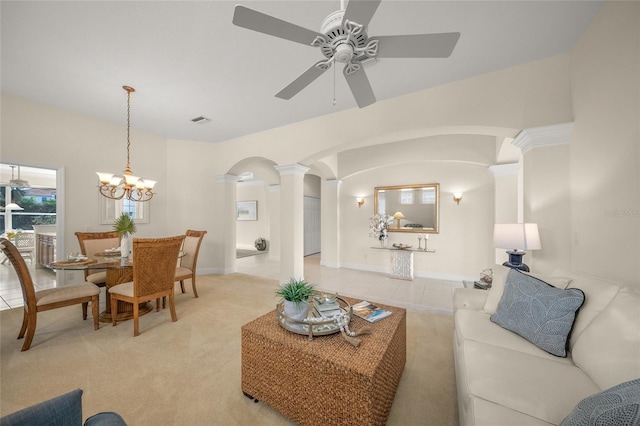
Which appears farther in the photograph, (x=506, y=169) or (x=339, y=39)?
(x=506, y=169)

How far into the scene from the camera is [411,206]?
16.6 ft

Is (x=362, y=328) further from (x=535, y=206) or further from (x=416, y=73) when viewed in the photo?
(x=416, y=73)

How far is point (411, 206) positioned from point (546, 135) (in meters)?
2.79

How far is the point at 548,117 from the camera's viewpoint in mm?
2367

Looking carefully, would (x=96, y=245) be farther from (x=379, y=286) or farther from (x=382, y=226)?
(x=382, y=226)

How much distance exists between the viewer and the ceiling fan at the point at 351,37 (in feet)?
3.98

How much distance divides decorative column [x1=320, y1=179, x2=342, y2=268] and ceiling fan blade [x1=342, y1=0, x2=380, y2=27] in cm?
454

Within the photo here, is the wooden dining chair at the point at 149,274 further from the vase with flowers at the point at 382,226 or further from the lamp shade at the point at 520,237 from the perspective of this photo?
the vase with flowers at the point at 382,226

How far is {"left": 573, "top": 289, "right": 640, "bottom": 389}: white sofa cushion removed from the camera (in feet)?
3.43

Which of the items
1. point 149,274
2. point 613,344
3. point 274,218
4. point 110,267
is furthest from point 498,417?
point 274,218

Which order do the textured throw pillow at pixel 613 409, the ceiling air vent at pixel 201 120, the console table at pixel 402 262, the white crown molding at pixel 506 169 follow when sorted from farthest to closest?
1. the console table at pixel 402 262
2. the white crown molding at pixel 506 169
3. the ceiling air vent at pixel 201 120
4. the textured throw pillow at pixel 613 409

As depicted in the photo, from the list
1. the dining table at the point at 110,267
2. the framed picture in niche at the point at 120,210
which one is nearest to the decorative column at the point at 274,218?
the framed picture in niche at the point at 120,210

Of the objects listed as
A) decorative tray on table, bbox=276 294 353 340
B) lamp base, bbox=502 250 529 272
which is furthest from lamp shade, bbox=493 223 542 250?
decorative tray on table, bbox=276 294 353 340

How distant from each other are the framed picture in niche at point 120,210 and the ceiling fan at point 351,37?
4.38m
